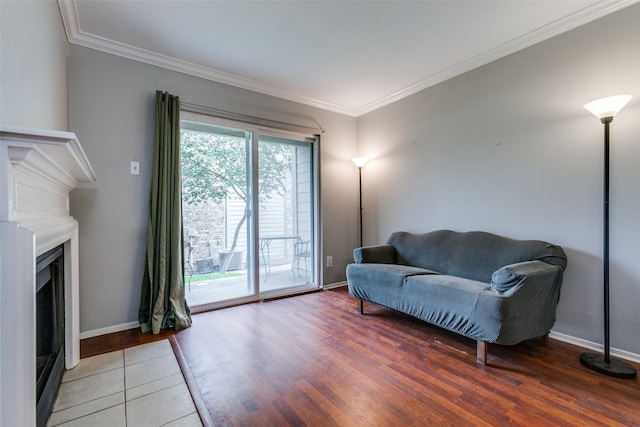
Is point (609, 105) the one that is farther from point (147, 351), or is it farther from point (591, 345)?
point (147, 351)

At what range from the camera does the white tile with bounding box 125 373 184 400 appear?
1.65 meters

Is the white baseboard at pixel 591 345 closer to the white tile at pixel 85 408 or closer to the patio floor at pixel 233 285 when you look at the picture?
the patio floor at pixel 233 285

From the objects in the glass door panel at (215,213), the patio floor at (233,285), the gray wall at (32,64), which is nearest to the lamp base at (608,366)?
the patio floor at (233,285)

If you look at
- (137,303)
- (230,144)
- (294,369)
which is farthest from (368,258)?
(137,303)

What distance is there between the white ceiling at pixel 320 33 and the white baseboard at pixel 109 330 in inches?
93.5

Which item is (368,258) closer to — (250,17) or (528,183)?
(528,183)

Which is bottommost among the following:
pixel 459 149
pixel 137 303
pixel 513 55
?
pixel 137 303

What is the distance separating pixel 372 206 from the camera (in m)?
4.01

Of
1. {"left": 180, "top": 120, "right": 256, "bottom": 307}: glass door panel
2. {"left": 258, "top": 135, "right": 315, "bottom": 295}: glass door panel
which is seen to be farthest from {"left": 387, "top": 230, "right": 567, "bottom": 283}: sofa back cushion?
{"left": 180, "top": 120, "right": 256, "bottom": 307}: glass door panel

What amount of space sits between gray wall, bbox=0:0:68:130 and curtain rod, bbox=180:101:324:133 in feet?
3.15

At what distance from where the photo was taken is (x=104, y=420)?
1.43 m

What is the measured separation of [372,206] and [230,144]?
2.00m

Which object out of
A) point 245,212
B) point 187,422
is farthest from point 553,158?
point 187,422

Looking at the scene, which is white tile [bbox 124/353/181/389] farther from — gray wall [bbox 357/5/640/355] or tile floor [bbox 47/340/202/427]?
gray wall [bbox 357/5/640/355]
